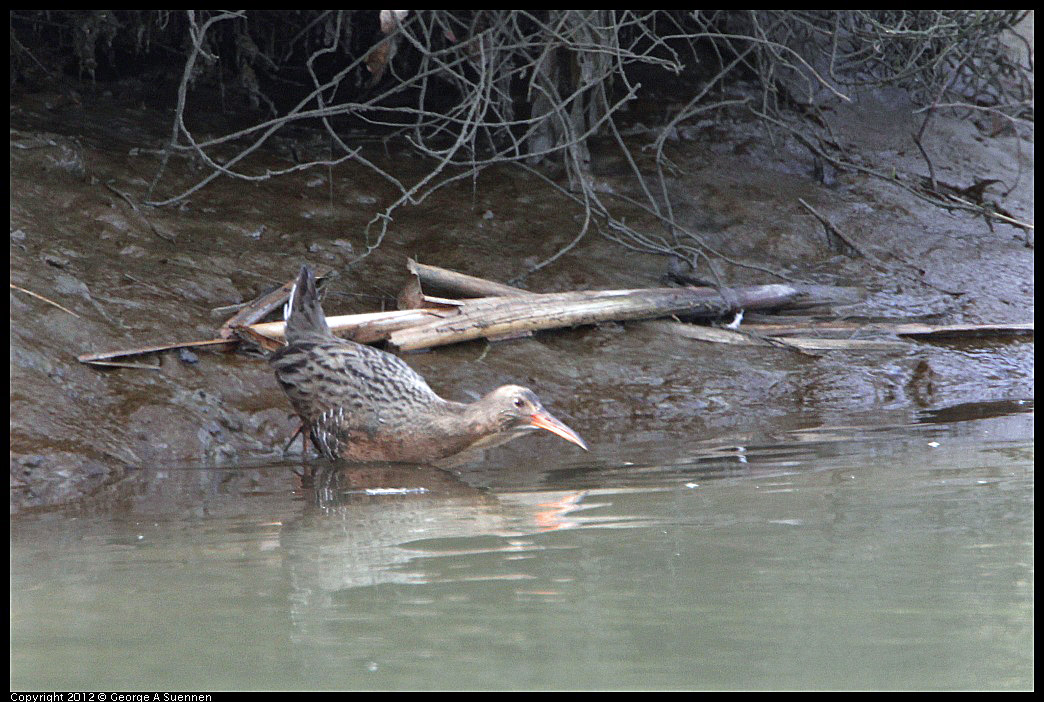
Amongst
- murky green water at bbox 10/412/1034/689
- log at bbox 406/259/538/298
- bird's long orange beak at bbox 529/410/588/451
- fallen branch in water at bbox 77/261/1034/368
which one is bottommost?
murky green water at bbox 10/412/1034/689

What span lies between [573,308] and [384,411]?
190 centimetres

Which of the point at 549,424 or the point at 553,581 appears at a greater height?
the point at 549,424

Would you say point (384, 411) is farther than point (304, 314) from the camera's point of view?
No

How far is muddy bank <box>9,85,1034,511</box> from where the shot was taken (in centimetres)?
593

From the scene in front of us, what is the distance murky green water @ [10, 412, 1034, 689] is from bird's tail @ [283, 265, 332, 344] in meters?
1.05

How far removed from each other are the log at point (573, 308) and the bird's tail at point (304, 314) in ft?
2.48

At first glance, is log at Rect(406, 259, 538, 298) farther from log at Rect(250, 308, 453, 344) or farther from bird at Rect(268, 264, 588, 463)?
bird at Rect(268, 264, 588, 463)

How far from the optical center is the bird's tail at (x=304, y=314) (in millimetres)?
6148

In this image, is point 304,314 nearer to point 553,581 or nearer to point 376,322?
point 376,322

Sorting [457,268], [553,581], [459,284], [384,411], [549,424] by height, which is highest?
[457,268]

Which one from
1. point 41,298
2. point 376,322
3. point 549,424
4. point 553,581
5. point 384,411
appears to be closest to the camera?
point 553,581

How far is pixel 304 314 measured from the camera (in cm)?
617

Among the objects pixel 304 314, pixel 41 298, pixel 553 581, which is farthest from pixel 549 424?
pixel 41 298

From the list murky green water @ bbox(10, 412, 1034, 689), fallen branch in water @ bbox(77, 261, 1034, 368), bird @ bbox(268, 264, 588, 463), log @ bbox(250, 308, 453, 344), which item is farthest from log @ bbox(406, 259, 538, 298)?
murky green water @ bbox(10, 412, 1034, 689)
